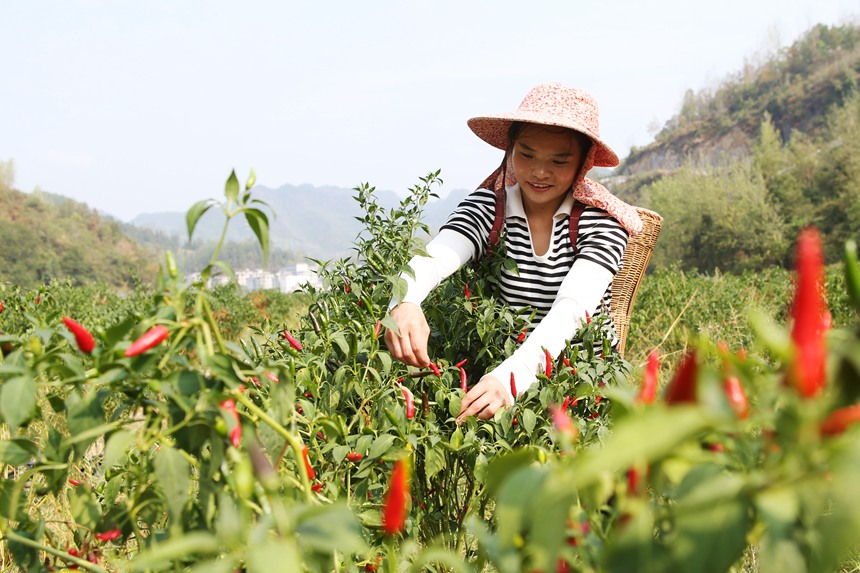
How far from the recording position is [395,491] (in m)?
0.54

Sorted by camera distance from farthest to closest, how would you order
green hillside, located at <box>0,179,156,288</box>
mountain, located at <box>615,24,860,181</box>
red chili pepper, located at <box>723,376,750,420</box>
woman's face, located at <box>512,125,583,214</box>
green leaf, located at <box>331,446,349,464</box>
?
mountain, located at <box>615,24,860,181</box>
green hillside, located at <box>0,179,156,288</box>
woman's face, located at <box>512,125,583,214</box>
green leaf, located at <box>331,446,349,464</box>
red chili pepper, located at <box>723,376,750,420</box>

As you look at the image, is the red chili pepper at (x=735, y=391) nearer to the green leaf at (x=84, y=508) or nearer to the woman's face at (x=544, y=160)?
the green leaf at (x=84, y=508)

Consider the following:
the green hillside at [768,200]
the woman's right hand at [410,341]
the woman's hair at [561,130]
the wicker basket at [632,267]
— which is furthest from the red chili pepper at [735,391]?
the green hillside at [768,200]

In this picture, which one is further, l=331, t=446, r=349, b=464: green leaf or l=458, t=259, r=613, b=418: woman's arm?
l=458, t=259, r=613, b=418: woman's arm

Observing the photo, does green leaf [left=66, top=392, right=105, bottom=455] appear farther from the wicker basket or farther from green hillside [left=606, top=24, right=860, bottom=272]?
green hillside [left=606, top=24, right=860, bottom=272]

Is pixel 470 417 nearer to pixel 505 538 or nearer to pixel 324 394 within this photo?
pixel 324 394

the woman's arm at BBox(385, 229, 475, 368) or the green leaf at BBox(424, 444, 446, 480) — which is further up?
the woman's arm at BBox(385, 229, 475, 368)

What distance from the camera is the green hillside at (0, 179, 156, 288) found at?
5231 cm

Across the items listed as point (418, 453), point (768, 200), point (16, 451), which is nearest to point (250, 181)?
point (16, 451)

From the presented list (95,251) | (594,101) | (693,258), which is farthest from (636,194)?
(594,101)

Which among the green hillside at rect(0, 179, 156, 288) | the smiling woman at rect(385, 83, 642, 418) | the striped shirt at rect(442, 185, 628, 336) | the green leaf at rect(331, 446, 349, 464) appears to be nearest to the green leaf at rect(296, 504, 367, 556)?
the green leaf at rect(331, 446, 349, 464)

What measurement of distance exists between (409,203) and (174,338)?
5.20 ft

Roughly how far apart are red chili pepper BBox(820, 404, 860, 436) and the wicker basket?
275cm

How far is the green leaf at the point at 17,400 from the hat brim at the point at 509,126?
1.90 meters
